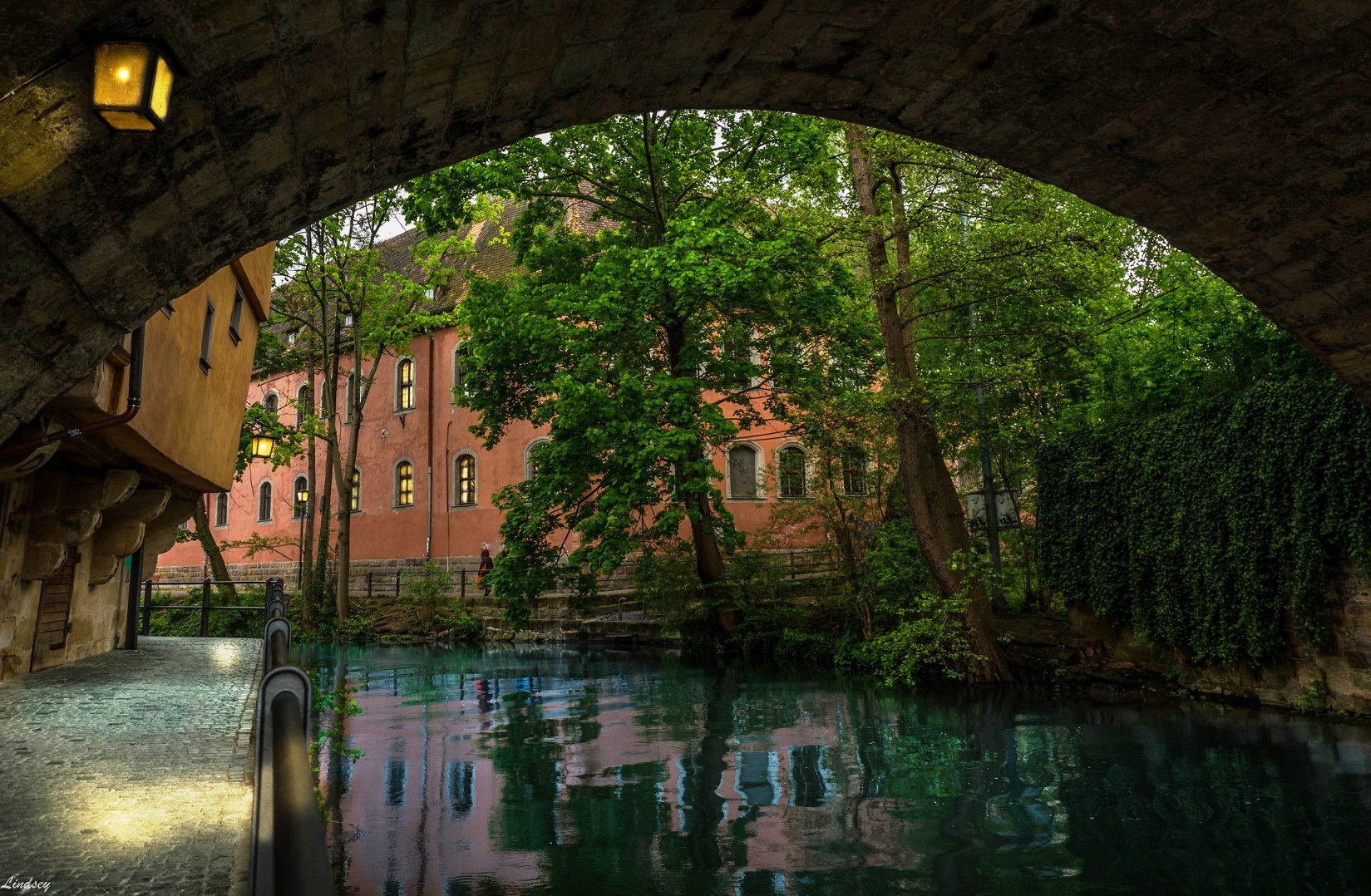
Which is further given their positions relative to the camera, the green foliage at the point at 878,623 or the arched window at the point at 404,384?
the arched window at the point at 404,384

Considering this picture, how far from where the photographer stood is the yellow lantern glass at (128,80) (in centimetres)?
248

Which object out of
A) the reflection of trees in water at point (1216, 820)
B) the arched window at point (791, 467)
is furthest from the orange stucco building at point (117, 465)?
the arched window at point (791, 467)

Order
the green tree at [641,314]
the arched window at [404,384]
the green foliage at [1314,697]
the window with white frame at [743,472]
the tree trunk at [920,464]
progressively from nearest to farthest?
1. the green foliage at [1314,697]
2. the tree trunk at [920,464]
3. the green tree at [641,314]
4. the window with white frame at [743,472]
5. the arched window at [404,384]

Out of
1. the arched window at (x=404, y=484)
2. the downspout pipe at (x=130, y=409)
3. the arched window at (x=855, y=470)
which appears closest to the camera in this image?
the downspout pipe at (x=130, y=409)

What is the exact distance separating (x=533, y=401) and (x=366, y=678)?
5655 mm

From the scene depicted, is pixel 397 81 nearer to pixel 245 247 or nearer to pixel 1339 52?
pixel 245 247

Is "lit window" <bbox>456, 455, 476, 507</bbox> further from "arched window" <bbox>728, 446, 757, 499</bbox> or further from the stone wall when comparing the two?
the stone wall

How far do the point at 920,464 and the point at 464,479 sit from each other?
59.7 feet

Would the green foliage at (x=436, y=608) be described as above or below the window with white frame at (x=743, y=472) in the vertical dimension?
below

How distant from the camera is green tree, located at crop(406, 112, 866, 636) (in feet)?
46.8

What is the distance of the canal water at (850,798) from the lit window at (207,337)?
4061 mm

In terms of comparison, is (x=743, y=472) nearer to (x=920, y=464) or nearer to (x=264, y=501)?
(x=920, y=464)

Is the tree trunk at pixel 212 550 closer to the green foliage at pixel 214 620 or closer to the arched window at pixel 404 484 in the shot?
the green foliage at pixel 214 620

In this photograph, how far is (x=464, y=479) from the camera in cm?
2866
